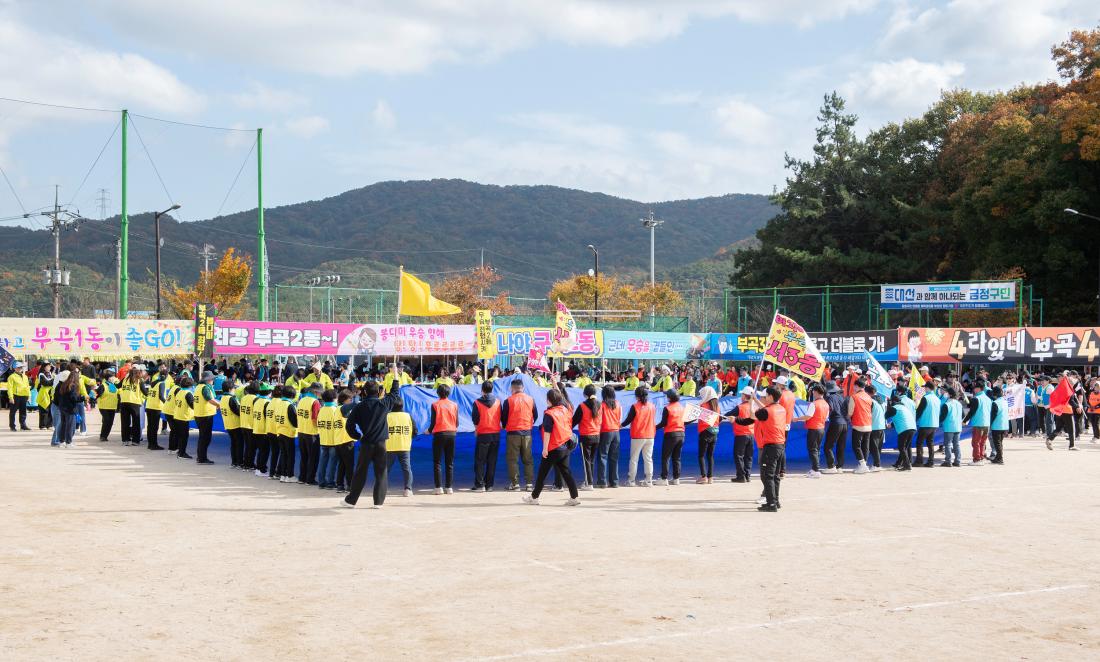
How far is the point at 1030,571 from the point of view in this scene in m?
9.69

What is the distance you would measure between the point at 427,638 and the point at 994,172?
151 ft

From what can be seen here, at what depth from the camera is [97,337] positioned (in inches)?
1174

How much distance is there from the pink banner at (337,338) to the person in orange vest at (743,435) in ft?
41.8

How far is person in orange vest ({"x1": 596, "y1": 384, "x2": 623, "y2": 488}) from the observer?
15706mm

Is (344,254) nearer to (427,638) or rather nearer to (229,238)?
(229,238)

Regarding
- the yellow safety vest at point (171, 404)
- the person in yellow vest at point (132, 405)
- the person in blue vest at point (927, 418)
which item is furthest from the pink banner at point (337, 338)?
the person in blue vest at point (927, 418)

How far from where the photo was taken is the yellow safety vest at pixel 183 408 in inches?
749

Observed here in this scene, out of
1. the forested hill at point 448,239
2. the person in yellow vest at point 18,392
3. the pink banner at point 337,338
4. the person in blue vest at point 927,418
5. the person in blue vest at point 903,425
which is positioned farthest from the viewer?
the forested hill at point 448,239

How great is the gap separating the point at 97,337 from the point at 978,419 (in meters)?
24.1

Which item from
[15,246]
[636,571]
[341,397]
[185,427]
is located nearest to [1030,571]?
[636,571]

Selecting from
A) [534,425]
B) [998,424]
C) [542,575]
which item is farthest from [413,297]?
[542,575]

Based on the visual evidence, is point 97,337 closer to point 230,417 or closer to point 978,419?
point 230,417

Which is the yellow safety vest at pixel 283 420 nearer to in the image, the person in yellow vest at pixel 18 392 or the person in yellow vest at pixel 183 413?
the person in yellow vest at pixel 183 413

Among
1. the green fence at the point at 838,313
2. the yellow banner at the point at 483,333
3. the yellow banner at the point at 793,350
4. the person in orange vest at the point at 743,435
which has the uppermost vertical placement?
the green fence at the point at 838,313
